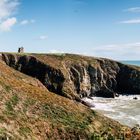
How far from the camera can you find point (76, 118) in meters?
32.8

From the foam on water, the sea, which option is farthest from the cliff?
the foam on water

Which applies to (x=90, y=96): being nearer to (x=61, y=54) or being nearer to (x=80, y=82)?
(x=80, y=82)

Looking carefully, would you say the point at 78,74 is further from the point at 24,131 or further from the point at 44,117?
the point at 24,131

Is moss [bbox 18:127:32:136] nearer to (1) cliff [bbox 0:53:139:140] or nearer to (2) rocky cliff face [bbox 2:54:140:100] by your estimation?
(1) cliff [bbox 0:53:139:140]

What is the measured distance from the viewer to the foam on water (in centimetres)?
6661

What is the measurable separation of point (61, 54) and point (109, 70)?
1539cm

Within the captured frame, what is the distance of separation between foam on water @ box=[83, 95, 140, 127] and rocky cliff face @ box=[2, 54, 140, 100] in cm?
620

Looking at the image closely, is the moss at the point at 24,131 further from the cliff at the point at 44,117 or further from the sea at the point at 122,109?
the sea at the point at 122,109

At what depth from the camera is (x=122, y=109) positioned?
262 feet

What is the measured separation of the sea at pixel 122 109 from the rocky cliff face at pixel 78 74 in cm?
611

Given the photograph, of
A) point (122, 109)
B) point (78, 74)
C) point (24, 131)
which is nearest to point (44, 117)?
point (24, 131)

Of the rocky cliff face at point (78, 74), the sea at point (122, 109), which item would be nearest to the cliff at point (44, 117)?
the sea at point (122, 109)

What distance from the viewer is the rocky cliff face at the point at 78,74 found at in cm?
9444

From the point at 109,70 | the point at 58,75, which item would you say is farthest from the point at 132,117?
the point at 109,70
